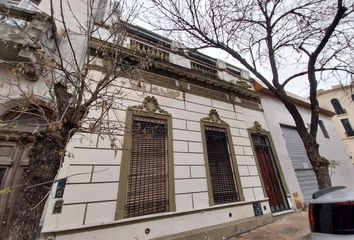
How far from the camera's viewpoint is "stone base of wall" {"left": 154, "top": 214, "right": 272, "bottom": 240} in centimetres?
492

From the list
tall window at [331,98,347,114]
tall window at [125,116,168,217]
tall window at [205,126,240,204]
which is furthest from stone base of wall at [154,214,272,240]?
tall window at [331,98,347,114]

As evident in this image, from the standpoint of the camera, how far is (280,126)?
9664 millimetres

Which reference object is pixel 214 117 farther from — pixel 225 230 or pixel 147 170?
pixel 225 230

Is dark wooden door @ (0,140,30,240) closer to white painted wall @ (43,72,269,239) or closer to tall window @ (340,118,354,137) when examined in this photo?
white painted wall @ (43,72,269,239)

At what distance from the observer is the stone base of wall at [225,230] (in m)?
4.92

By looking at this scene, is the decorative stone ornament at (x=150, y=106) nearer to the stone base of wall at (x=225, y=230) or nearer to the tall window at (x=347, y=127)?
the stone base of wall at (x=225, y=230)

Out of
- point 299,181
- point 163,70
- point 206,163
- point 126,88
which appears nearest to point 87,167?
point 126,88

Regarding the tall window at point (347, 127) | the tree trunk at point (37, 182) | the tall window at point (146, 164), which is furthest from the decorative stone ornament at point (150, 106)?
the tall window at point (347, 127)

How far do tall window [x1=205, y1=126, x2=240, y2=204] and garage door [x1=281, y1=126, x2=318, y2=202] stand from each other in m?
4.16

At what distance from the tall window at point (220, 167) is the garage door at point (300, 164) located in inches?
164

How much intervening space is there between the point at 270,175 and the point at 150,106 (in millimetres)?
5895

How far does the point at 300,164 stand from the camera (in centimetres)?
930

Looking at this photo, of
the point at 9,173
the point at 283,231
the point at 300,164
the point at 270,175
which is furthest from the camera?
the point at 300,164

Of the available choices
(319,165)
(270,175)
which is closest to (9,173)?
(319,165)
